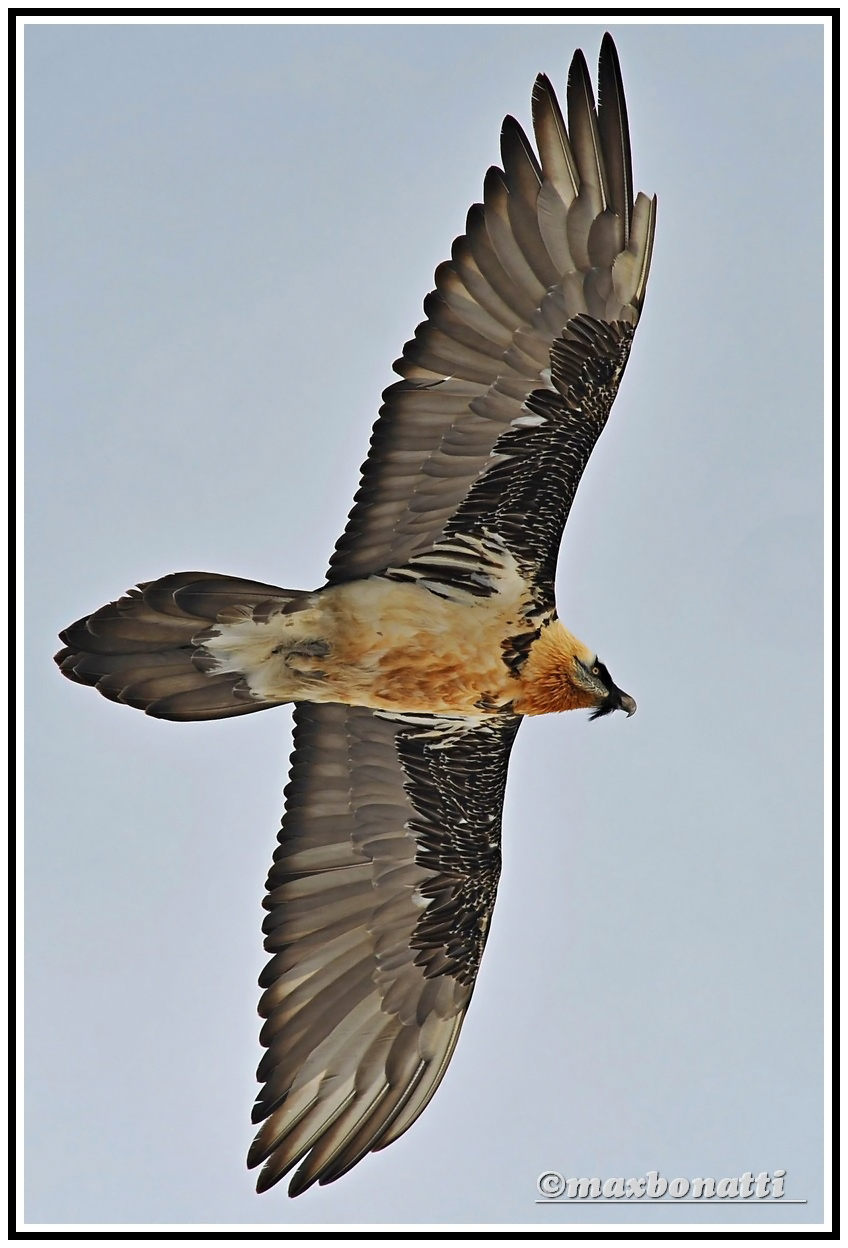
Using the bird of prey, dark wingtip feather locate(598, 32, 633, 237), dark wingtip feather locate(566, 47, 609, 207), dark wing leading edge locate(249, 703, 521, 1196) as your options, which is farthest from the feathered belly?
dark wingtip feather locate(566, 47, 609, 207)

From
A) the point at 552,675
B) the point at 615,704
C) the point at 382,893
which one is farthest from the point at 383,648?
the point at 382,893

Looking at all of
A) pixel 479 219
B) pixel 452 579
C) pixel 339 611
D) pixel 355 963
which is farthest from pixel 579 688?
pixel 479 219

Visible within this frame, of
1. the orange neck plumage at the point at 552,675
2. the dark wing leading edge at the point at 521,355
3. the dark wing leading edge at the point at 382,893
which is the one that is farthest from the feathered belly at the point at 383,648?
the dark wing leading edge at the point at 382,893

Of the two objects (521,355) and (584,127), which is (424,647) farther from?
(584,127)

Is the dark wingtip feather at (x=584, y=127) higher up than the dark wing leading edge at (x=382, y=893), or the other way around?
the dark wingtip feather at (x=584, y=127)

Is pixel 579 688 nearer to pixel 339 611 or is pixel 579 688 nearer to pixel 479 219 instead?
pixel 339 611

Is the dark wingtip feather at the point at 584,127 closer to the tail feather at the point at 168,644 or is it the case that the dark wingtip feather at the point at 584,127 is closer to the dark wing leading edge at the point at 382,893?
the tail feather at the point at 168,644
